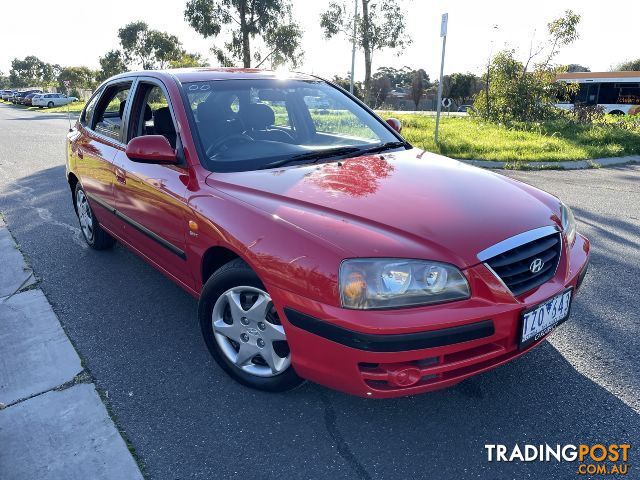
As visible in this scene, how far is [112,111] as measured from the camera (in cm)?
435

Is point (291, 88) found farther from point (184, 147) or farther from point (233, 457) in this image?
point (233, 457)

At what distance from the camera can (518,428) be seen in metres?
2.29

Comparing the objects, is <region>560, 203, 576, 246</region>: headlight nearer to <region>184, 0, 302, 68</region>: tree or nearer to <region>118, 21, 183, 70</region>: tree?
<region>184, 0, 302, 68</region>: tree

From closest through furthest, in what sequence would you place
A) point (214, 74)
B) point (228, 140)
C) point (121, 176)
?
1. point (228, 140)
2. point (214, 74)
3. point (121, 176)

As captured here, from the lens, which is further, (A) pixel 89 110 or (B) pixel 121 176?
(A) pixel 89 110

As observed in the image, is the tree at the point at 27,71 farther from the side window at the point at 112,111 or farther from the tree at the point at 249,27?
the side window at the point at 112,111

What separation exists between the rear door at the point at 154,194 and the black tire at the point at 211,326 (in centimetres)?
34

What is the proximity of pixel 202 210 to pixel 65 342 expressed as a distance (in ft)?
4.35

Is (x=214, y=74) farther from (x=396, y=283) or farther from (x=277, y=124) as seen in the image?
(x=396, y=283)

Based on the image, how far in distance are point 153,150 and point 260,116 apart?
2.64 feet

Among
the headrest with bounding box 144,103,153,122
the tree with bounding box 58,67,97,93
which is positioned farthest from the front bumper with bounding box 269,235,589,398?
the tree with bounding box 58,67,97,93

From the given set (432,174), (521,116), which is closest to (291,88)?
(432,174)

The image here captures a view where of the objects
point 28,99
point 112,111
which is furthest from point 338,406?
point 28,99

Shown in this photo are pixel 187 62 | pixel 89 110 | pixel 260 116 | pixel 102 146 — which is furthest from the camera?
pixel 187 62
